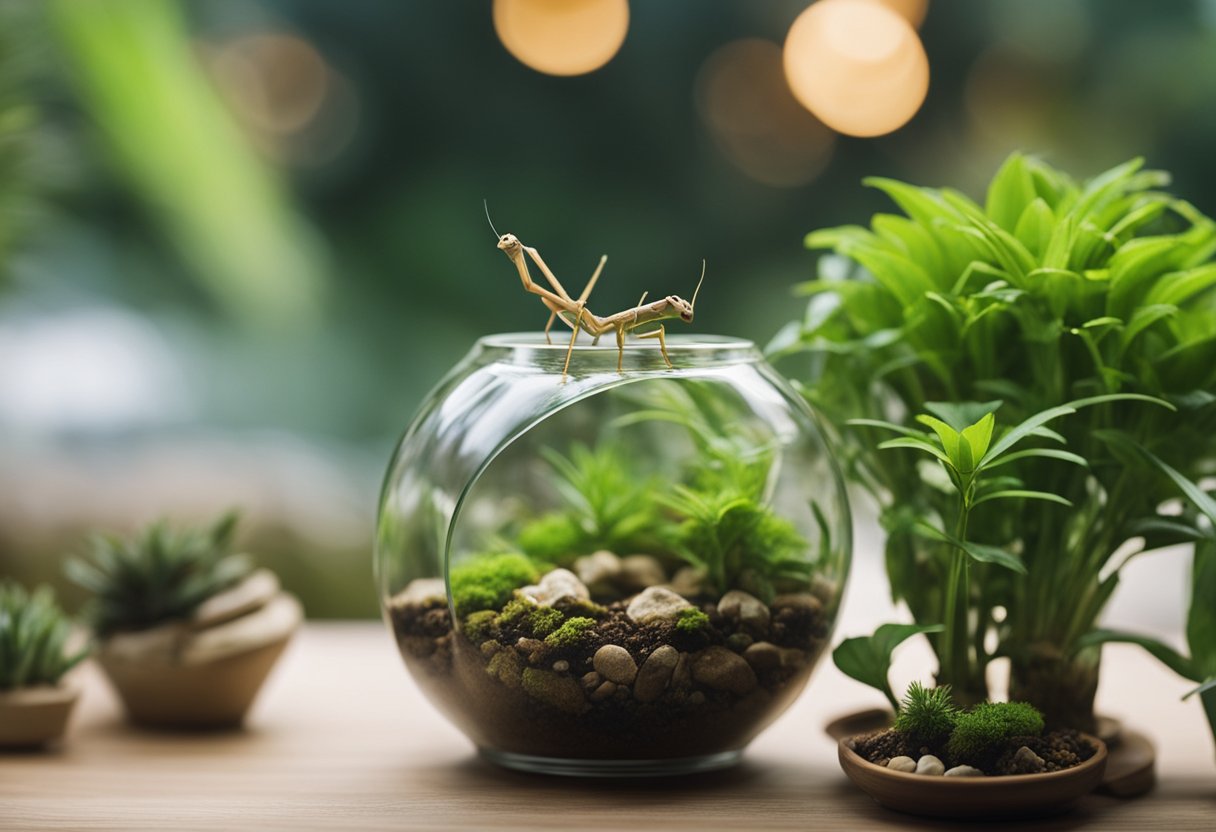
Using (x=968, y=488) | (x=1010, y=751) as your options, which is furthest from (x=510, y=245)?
(x=1010, y=751)

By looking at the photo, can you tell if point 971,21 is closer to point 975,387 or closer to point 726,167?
point 726,167

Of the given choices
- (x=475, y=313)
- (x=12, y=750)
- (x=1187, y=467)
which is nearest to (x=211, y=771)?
(x=12, y=750)

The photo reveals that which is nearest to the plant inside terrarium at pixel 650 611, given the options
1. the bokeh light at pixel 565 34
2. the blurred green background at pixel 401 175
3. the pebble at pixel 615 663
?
the pebble at pixel 615 663

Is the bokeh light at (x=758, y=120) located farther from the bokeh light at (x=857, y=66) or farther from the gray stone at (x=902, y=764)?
the gray stone at (x=902, y=764)

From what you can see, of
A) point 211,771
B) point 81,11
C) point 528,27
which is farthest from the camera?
point 528,27

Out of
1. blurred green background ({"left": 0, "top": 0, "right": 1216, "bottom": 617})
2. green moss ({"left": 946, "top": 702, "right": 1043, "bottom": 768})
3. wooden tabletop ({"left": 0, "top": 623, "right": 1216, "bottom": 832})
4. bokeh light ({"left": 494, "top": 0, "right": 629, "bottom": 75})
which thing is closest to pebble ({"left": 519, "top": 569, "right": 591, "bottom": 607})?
wooden tabletop ({"left": 0, "top": 623, "right": 1216, "bottom": 832})

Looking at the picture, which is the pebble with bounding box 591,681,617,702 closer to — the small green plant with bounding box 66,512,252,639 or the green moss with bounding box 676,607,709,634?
the green moss with bounding box 676,607,709,634
